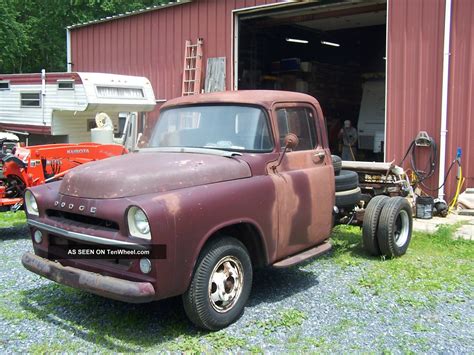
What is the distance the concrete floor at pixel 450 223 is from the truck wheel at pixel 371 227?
6.55 ft

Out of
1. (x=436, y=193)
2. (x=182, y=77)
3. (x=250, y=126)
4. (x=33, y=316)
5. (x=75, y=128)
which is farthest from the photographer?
(x=182, y=77)

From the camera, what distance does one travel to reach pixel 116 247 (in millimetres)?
4141

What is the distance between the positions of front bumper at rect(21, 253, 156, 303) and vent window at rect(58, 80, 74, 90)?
6.91 metres

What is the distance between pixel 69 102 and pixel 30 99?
143 cm

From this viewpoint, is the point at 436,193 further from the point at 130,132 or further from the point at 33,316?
the point at 33,316

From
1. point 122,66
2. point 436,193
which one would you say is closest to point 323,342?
point 436,193

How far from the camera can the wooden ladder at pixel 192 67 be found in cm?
1438

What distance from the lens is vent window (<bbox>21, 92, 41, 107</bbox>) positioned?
11.7m

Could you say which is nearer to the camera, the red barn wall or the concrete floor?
the concrete floor

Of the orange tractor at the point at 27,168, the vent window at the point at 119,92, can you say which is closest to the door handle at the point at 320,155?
the orange tractor at the point at 27,168

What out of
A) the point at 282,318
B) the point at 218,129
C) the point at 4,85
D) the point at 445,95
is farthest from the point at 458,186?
the point at 4,85

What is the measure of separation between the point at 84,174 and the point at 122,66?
492 inches

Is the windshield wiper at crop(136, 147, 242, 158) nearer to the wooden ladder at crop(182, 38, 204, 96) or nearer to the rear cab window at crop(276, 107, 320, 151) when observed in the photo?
the rear cab window at crop(276, 107, 320, 151)

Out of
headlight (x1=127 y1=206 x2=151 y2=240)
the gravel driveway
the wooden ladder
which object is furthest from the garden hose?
headlight (x1=127 y1=206 x2=151 y2=240)
